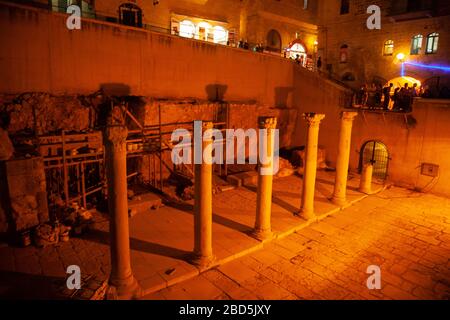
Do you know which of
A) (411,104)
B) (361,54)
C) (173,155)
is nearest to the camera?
(173,155)

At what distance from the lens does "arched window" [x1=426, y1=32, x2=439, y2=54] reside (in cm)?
1959

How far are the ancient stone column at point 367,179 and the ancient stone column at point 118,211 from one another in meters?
11.0

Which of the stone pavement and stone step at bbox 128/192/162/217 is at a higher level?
stone step at bbox 128/192/162/217

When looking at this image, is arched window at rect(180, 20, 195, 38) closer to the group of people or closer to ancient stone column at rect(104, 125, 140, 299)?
the group of people

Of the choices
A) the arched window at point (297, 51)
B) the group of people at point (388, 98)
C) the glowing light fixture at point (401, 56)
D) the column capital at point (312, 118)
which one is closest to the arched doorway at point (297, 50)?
the arched window at point (297, 51)

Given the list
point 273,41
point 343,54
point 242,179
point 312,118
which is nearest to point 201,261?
point 312,118

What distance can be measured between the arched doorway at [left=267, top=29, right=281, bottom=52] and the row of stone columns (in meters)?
16.2

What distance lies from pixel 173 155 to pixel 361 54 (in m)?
17.8

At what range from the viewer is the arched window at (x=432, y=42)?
1959 centimetres

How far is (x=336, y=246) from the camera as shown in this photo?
9.12m

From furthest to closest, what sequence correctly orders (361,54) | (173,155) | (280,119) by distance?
(361,54), (280,119), (173,155)

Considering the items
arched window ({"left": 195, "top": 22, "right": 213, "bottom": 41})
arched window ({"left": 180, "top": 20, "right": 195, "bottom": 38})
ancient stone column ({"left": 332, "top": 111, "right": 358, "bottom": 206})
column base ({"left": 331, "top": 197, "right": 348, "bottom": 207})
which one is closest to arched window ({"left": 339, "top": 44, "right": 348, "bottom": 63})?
arched window ({"left": 195, "top": 22, "right": 213, "bottom": 41})
